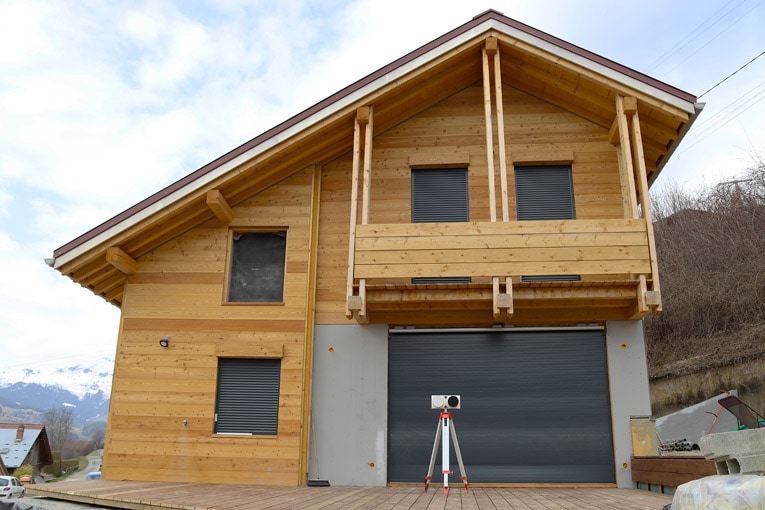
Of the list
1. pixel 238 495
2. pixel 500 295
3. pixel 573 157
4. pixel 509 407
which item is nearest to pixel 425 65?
pixel 573 157

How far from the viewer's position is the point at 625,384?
10.3 metres

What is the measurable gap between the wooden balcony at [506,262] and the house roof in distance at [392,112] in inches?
85.8

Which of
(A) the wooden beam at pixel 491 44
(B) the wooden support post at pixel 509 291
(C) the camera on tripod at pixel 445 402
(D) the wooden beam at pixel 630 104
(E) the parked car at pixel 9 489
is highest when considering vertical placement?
(A) the wooden beam at pixel 491 44

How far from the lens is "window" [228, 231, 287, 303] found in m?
11.3

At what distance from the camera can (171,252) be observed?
11.4 m

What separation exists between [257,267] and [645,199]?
649cm

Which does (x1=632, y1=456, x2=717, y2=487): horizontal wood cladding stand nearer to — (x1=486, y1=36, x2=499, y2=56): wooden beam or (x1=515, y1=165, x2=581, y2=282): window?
(x1=515, y1=165, x2=581, y2=282): window

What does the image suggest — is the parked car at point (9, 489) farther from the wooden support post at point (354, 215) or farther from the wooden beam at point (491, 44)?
the wooden beam at point (491, 44)

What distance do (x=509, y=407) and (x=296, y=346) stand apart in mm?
3621

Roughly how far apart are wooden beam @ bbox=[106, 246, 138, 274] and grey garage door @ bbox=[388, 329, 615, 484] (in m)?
4.67

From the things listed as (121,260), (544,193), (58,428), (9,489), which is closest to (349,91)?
(544,193)

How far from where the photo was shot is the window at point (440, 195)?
37.7ft

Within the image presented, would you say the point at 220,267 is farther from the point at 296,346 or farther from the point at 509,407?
the point at 509,407

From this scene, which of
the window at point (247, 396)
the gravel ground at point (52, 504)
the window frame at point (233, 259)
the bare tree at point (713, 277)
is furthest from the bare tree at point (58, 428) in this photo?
the gravel ground at point (52, 504)
